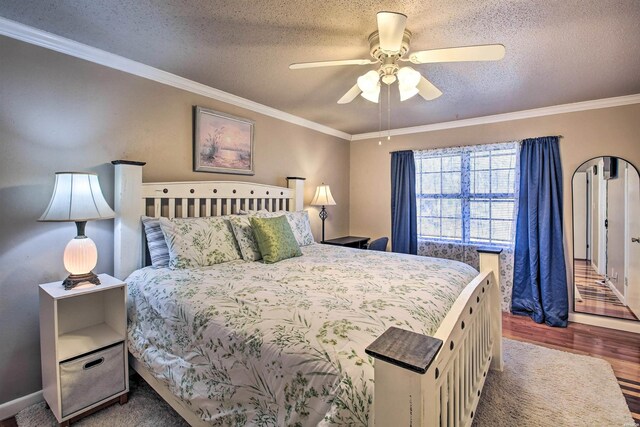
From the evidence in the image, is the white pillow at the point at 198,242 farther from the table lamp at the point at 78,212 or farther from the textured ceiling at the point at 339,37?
the textured ceiling at the point at 339,37

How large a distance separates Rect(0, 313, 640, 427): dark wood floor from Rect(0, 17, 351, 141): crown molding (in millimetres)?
3552

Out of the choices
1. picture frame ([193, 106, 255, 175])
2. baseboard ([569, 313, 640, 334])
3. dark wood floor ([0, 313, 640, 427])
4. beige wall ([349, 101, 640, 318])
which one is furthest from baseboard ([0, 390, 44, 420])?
baseboard ([569, 313, 640, 334])

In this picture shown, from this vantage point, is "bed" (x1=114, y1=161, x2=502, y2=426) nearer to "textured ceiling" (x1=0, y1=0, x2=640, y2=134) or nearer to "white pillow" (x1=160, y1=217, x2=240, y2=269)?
"white pillow" (x1=160, y1=217, x2=240, y2=269)

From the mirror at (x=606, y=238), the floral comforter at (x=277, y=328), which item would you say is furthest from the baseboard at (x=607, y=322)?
the floral comforter at (x=277, y=328)

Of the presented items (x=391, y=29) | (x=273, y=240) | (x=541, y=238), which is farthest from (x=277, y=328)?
(x=541, y=238)

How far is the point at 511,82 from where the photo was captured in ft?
8.86

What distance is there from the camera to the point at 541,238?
3.44 m

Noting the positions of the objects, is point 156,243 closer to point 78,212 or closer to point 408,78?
point 78,212

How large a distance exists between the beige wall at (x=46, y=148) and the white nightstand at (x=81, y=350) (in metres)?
0.17

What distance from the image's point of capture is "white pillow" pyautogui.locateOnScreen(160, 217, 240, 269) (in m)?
2.21

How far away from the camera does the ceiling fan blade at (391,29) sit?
4.70ft

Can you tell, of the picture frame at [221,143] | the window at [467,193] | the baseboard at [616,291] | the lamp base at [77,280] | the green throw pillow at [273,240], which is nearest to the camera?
the lamp base at [77,280]

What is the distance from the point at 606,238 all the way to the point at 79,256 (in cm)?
475

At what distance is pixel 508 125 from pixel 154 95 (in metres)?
3.79
